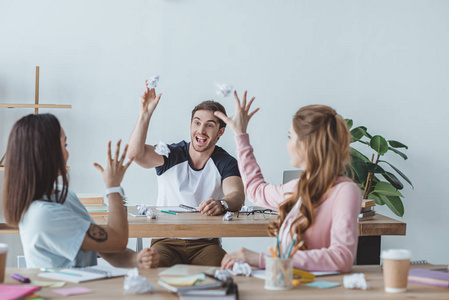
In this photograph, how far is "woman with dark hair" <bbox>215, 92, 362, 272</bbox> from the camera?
1.75m

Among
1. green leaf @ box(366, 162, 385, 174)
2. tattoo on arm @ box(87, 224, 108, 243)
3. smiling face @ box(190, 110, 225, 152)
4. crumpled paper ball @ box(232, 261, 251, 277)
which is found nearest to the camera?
crumpled paper ball @ box(232, 261, 251, 277)

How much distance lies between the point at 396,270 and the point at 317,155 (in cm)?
48

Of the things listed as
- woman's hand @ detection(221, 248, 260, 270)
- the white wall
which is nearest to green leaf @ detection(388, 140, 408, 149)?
the white wall

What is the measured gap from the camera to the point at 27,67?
4285 mm

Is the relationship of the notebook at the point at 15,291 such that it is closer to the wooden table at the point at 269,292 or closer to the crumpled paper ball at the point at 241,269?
the wooden table at the point at 269,292

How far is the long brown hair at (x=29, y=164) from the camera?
1781mm

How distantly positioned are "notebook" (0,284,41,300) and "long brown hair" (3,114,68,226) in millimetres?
336

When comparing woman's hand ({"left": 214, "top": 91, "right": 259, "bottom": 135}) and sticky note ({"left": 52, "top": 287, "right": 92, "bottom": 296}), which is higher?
woman's hand ({"left": 214, "top": 91, "right": 259, "bottom": 135})

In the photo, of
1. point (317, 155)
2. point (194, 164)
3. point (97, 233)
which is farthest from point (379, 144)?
point (97, 233)

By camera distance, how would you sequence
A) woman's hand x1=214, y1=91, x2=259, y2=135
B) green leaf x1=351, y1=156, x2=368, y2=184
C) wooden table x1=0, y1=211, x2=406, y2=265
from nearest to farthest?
woman's hand x1=214, y1=91, x2=259, y2=135, wooden table x1=0, y1=211, x2=406, y2=265, green leaf x1=351, y1=156, x2=368, y2=184

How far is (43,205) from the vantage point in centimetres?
178

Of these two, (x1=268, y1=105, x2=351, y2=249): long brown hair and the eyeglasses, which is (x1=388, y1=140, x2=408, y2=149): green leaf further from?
(x1=268, y1=105, x2=351, y2=249): long brown hair

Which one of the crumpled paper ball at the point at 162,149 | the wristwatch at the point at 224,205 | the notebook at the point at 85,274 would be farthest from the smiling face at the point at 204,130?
the notebook at the point at 85,274

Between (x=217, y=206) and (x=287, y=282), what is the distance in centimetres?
151
